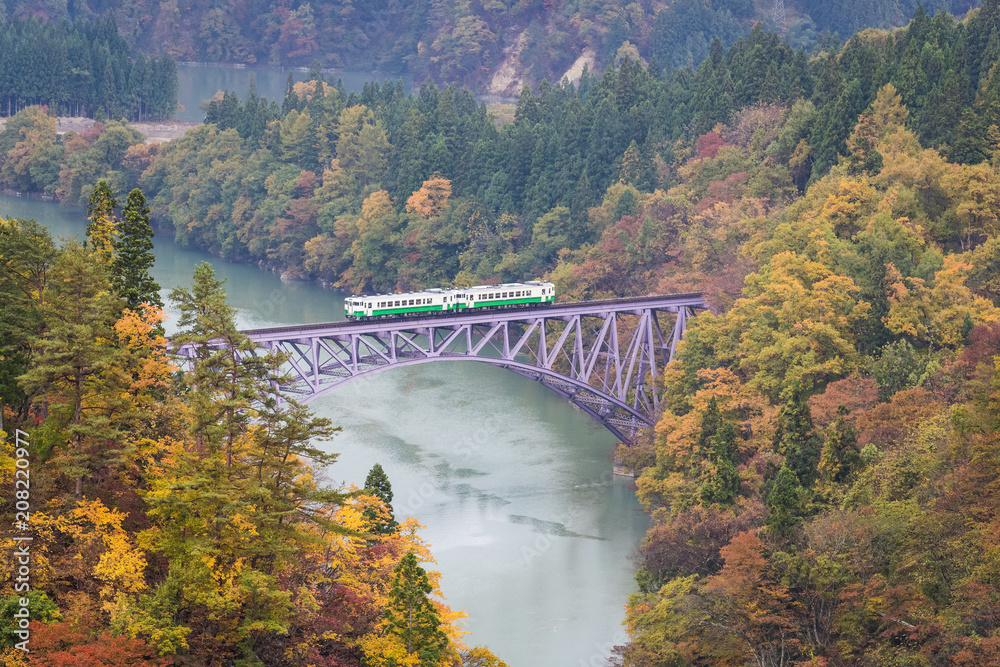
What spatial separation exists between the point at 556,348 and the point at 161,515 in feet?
104

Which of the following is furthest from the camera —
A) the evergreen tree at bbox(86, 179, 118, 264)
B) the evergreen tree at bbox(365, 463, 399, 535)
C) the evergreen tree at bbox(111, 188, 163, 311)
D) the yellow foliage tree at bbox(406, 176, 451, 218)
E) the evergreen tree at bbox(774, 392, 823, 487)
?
the yellow foliage tree at bbox(406, 176, 451, 218)

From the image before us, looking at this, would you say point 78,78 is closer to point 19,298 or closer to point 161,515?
point 19,298

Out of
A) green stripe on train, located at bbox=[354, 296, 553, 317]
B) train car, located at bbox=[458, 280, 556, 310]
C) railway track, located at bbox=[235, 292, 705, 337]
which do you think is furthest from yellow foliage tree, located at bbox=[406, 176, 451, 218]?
green stripe on train, located at bbox=[354, 296, 553, 317]

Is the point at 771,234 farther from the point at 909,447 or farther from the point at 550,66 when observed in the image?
the point at 550,66

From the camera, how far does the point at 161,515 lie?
44562mm

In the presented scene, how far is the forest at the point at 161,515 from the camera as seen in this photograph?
42.1m

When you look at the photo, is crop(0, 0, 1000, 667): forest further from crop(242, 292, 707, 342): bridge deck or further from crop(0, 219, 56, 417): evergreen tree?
crop(242, 292, 707, 342): bridge deck

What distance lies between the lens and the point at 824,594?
164 feet

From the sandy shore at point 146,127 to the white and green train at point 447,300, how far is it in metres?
86.8

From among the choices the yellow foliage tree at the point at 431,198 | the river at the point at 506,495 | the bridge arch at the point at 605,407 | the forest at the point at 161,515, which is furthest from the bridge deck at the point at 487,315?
the yellow foliage tree at the point at 431,198

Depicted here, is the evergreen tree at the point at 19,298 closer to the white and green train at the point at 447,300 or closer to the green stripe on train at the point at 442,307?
the white and green train at the point at 447,300

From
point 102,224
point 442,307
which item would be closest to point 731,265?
point 442,307

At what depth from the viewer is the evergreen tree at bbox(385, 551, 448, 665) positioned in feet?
143

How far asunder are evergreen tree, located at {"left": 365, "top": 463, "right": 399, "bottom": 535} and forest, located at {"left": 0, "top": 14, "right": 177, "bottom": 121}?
10535cm
